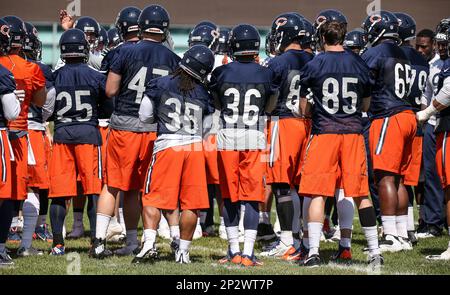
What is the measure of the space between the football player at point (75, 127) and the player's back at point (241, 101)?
56.4 inches

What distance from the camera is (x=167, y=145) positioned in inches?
320

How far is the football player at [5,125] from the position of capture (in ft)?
25.5

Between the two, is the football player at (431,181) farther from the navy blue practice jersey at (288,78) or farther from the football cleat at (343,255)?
the football cleat at (343,255)

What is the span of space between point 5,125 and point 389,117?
386 cm

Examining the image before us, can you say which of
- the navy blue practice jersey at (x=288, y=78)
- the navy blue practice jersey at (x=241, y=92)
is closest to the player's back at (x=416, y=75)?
the navy blue practice jersey at (x=288, y=78)

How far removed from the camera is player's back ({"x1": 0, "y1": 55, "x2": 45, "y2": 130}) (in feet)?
27.3

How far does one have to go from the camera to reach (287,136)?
9266 millimetres

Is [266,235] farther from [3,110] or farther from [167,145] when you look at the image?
[3,110]

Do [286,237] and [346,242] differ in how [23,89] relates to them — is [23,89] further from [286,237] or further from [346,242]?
[346,242]

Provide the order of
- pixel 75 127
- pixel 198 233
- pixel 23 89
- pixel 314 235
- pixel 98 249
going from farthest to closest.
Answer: pixel 198 233 < pixel 75 127 < pixel 98 249 < pixel 23 89 < pixel 314 235

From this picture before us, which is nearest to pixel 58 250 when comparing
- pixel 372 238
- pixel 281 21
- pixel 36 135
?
pixel 36 135

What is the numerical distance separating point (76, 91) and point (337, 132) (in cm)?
270
